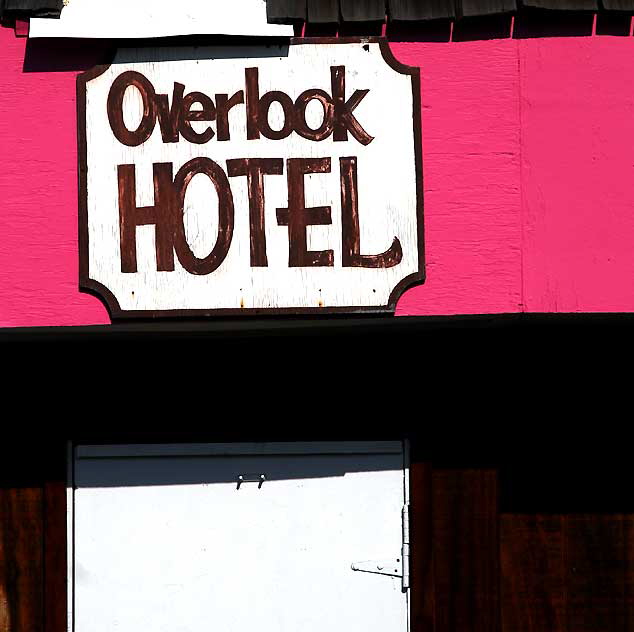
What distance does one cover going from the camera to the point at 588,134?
21.6 feet

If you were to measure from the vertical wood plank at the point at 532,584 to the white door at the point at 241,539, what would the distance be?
0.64 m

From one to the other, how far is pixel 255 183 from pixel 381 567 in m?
2.43

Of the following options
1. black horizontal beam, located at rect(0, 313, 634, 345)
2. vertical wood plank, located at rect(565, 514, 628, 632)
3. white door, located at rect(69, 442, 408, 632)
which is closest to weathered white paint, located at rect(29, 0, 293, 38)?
black horizontal beam, located at rect(0, 313, 634, 345)

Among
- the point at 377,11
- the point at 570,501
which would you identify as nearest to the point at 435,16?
the point at 377,11

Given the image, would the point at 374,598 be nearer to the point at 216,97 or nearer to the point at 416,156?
the point at 416,156

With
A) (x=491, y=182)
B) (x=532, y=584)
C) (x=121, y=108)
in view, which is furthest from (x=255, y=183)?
(x=532, y=584)

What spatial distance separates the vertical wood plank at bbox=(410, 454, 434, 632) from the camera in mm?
6535

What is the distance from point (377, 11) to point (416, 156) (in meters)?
0.92

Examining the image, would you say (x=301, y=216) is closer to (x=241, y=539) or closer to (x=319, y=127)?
(x=319, y=127)

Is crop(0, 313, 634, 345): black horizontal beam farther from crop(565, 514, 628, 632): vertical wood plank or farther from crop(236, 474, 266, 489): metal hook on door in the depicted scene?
crop(565, 514, 628, 632): vertical wood plank

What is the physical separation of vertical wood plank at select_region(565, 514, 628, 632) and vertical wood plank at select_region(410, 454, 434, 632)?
32.6 inches

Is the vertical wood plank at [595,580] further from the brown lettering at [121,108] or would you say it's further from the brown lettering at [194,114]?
the brown lettering at [121,108]

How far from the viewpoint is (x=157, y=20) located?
6.63m

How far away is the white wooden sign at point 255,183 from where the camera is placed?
654cm
